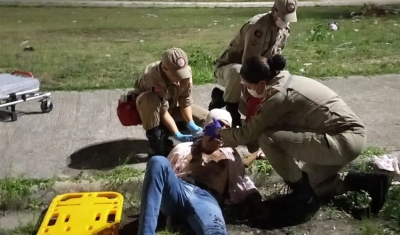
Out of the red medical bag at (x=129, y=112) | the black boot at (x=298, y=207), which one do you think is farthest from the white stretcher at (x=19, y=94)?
the black boot at (x=298, y=207)

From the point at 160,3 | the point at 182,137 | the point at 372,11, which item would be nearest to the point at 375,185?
the point at 182,137

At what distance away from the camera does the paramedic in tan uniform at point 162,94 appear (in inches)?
174

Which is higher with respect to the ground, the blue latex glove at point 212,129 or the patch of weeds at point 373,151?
the blue latex glove at point 212,129

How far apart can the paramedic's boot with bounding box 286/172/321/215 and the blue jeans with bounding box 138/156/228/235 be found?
0.48 m

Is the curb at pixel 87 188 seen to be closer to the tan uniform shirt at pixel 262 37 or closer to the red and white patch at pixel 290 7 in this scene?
the tan uniform shirt at pixel 262 37

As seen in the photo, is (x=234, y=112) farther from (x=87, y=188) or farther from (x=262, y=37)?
(x=87, y=188)

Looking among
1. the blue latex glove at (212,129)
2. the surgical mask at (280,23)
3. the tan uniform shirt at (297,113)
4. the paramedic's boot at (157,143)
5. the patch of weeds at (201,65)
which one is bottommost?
the patch of weeds at (201,65)

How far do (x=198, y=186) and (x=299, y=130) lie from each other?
0.67 metres

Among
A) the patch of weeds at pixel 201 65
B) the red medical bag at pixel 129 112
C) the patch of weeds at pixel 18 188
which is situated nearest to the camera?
the patch of weeds at pixel 18 188

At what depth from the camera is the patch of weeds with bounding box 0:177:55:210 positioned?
4.09 metres

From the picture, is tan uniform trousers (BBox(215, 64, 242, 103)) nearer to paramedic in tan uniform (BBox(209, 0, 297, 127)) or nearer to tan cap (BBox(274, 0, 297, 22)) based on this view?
paramedic in tan uniform (BBox(209, 0, 297, 127))

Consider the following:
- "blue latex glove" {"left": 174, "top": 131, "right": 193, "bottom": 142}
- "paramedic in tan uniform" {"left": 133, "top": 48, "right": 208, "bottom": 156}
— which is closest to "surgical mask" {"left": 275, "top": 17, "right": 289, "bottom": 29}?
"paramedic in tan uniform" {"left": 133, "top": 48, "right": 208, "bottom": 156}

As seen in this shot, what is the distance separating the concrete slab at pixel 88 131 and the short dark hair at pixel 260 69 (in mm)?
1169

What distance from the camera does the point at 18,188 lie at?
4125 millimetres
